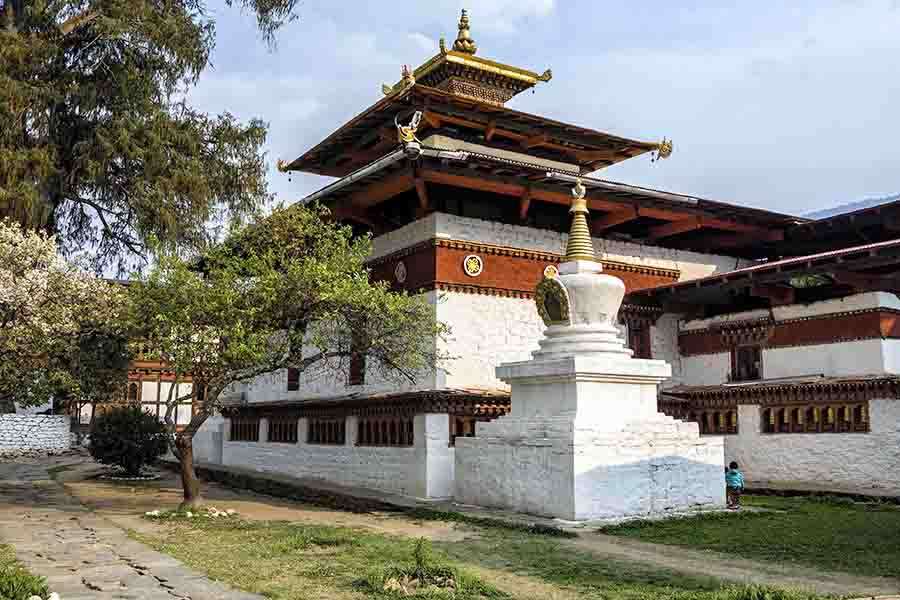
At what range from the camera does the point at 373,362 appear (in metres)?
16.7

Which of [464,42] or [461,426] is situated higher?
[464,42]

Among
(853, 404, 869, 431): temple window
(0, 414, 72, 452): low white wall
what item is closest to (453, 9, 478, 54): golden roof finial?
(853, 404, 869, 431): temple window

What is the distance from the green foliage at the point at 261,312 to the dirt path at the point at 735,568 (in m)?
4.39

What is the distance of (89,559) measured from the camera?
28.9 feet

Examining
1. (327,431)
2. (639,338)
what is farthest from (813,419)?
(327,431)

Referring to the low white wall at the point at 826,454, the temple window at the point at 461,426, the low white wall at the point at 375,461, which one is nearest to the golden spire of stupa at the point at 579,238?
the temple window at the point at 461,426

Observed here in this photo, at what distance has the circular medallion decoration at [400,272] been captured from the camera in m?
16.6

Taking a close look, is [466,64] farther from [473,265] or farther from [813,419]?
[813,419]

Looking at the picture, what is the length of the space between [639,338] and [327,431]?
6.59 m

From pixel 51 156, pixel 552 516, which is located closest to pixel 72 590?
pixel 552 516

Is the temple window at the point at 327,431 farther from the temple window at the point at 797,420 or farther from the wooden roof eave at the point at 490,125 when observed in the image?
the temple window at the point at 797,420

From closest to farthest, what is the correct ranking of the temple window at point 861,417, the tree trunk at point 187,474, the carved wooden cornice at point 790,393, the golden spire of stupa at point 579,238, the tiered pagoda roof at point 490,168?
the tree trunk at point 187,474 < the golden spire of stupa at point 579,238 < the carved wooden cornice at point 790,393 < the temple window at point 861,417 < the tiered pagoda roof at point 490,168

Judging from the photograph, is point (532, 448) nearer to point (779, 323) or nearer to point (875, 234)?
point (779, 323)

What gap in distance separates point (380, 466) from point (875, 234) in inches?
413
